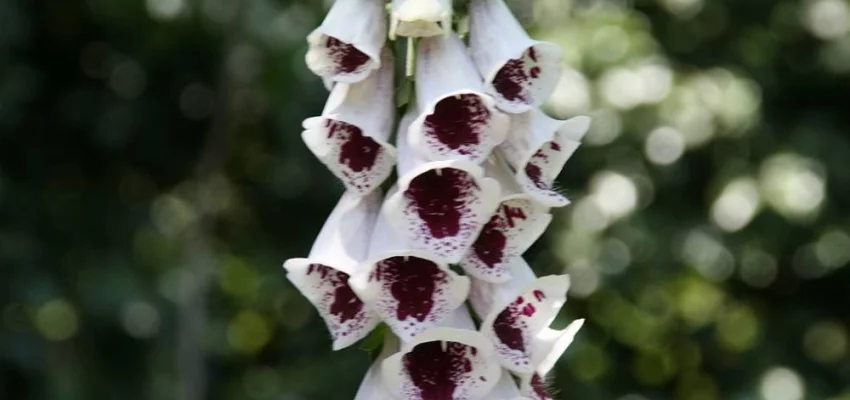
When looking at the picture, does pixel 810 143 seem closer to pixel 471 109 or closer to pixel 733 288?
pixel 733 288

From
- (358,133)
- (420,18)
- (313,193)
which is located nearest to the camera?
(420,18)

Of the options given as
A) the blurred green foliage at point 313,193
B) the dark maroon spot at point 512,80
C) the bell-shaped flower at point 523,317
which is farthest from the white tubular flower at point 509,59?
the blurred green foliage at point 313,193

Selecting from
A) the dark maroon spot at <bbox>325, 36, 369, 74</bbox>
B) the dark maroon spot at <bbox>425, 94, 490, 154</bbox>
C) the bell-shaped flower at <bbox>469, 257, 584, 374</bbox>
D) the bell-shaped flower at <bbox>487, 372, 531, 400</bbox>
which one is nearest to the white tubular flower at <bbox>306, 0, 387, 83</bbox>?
the dark maroon spot at <bbox>325, 36, 369, 74</bbox>

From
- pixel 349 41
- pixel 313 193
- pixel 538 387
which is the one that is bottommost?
pixel 313 193

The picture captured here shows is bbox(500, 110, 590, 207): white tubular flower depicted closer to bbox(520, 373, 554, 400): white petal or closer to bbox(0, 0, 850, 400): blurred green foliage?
bbox(520, 373, 554, 400): white petal

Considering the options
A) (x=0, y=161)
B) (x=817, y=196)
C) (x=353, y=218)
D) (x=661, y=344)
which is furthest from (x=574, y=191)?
(x=353, y=218)

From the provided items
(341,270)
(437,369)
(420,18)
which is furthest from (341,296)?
(420,18)

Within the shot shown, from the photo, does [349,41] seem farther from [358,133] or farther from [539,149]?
[539,149]

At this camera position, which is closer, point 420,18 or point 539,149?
point 420,18

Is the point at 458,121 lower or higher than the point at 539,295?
higher
